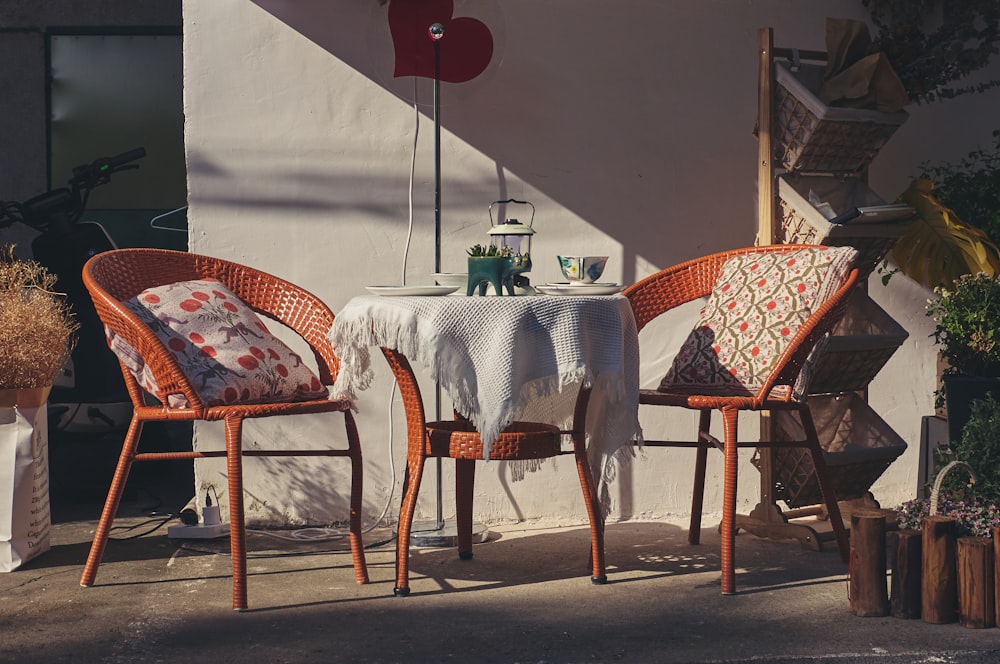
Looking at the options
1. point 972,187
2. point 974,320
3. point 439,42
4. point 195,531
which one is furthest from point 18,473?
point 972,187

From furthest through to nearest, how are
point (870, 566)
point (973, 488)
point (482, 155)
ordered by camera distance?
point (482, 155), point (973, 488), point (870, 566)

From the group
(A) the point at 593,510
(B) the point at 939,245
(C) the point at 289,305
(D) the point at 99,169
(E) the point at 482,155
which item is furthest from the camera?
(D) the point at 99,169

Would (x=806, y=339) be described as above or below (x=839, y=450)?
above

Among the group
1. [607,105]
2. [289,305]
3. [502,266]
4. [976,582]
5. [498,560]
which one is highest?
[607,105]

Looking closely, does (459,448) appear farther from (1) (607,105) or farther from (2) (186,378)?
(1) (607,105)

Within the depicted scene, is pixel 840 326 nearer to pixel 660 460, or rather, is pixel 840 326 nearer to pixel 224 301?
pixel 660 460

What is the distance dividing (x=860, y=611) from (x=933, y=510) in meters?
0.30

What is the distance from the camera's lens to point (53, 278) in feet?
11.9

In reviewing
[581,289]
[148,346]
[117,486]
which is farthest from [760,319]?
[117,486]

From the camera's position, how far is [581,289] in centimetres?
326

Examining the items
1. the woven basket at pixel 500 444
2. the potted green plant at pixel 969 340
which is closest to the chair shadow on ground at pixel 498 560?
the woven basket at pixel 500 444

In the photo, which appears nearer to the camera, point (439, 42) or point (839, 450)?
point (839, 450)

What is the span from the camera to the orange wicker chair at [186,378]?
2971mm

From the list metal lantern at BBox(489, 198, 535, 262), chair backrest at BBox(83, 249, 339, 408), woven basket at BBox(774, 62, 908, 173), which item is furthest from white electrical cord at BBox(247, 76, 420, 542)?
woven basket at BBox(774, 62, 908, 173)
